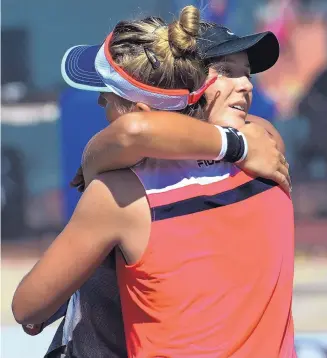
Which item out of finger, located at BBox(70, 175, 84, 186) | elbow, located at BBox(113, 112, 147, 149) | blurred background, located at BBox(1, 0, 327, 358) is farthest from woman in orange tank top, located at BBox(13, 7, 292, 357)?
blurred background, located at BBox(1, 0, 327, 358)

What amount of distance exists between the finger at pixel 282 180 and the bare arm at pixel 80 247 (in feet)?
0.96

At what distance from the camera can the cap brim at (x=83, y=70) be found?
1526 millimetres

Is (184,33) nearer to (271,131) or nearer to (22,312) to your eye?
(271,131)

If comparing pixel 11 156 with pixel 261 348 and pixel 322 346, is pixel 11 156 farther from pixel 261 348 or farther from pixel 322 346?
pixel 261 348

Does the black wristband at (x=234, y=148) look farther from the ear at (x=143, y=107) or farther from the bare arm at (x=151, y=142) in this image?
the ear at (x=143, y=107)

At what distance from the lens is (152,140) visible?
1399mm

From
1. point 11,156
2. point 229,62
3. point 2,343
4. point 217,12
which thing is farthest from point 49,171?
point 229,62

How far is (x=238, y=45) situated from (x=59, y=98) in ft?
17.7

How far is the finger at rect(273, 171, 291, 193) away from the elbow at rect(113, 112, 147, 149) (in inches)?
11.4

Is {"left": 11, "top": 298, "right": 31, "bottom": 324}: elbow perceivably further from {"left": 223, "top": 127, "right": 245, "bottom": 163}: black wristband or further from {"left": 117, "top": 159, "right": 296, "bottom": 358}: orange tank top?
{"left": 223, "top": 127, "right": 245, "bottom": 163}: black wristband

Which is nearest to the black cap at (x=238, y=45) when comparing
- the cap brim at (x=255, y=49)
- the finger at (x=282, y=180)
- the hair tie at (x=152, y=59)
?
the cap brim at (x=255, y=49)

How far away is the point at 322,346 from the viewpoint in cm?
335

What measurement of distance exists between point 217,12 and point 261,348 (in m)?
5.51

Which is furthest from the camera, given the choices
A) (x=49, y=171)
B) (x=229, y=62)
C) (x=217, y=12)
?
(x=49, y=171)
